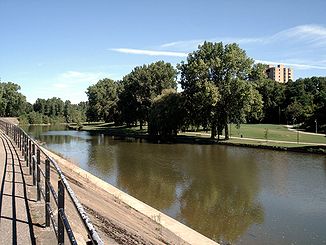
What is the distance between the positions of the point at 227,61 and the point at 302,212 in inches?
1611

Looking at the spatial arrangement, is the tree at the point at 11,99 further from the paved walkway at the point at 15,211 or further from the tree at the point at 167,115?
the paved walkway at the point at 15,211

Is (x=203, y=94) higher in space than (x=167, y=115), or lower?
higher

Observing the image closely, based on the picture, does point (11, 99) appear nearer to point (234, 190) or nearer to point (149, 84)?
point (149, 84)

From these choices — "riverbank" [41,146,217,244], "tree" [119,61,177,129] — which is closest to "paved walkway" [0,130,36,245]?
"riverbank" [41,146,217,244]

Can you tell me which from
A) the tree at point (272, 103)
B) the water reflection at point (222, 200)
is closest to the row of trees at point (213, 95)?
the water reflection at point (222, 200)

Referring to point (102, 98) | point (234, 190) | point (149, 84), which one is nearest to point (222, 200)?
point (234, 190)

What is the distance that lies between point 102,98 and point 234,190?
341 feet

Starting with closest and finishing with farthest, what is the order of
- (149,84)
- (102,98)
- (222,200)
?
(222,200)
(149,84)
(102,98)

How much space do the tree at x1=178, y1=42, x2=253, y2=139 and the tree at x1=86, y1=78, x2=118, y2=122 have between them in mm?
59160

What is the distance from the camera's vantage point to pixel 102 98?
122 m

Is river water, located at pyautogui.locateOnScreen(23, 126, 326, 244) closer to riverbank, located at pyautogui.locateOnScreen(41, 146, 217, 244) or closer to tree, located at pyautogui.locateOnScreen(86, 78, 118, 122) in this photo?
riverbank, located at pyautogui.locateOnScreen(41, 146, 217, 244)

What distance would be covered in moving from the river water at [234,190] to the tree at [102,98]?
79.8 metres

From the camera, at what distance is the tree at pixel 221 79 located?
178 feet

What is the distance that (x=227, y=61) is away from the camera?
55531 mm
